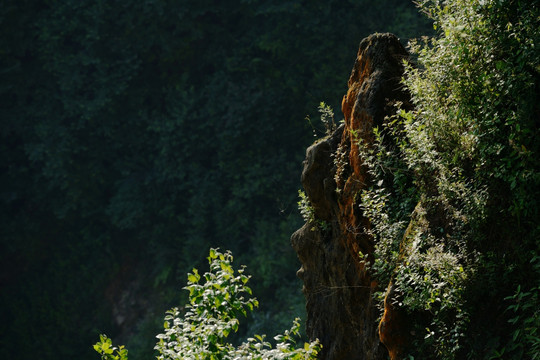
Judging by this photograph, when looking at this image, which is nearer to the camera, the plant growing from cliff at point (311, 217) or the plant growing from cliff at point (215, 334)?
the plant growing from cliff at point (215, 334)

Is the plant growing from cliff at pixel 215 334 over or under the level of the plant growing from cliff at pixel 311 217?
under

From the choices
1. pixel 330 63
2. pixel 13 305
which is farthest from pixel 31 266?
pixel 330 63

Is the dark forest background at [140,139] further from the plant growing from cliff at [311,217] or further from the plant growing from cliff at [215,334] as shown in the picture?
the plant growing from cliff at [215,334]

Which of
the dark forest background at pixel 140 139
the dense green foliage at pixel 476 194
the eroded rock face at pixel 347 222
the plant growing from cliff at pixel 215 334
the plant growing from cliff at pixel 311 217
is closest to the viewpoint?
the dense green foliage at pixel 476 194

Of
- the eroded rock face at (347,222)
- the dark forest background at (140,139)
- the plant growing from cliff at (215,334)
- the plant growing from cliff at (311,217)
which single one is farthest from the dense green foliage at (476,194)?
the dark forest background at (140,139)

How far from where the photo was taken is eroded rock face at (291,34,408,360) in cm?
490

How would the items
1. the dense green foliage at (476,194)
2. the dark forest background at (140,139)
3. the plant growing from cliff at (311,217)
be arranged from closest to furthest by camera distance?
1. the dense green foliage at (476,194)
2. the plant growing from cliff at (311,217)
3. the dark forest background at (140,139)

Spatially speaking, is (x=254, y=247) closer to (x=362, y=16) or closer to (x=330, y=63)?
(x=330, y=63)

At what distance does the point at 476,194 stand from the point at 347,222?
1649 mm

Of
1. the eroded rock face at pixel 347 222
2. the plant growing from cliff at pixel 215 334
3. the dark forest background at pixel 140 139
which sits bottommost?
the plant growing from cliff at pixel 215 334

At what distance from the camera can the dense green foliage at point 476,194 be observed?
3379 millimetres

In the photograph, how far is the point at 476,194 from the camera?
359 centimetres

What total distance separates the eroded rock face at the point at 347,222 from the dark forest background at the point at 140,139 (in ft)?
32.6

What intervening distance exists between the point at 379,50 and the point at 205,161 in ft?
40.3
